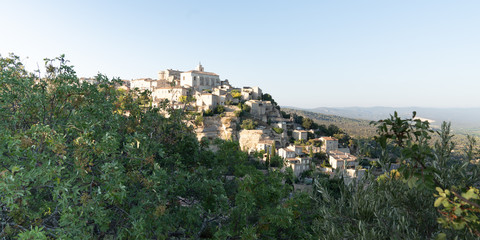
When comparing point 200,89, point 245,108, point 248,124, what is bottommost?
point 248,124

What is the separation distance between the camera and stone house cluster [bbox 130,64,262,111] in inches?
2537

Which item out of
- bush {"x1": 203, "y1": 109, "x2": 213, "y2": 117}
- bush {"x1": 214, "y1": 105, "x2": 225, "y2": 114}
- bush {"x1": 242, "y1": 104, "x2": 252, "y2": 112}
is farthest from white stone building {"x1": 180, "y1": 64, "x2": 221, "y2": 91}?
bush {"x1": 242, "y1": 104, "x2": 252, "y2": 112}

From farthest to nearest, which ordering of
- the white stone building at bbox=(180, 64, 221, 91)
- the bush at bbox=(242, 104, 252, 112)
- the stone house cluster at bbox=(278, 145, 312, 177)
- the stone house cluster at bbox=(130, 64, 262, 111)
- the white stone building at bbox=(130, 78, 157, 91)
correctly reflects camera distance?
1. the white stone building at bbox=(130, 78, 157, 91)
2. the white stone building at bbox=(180, 64, 221, 91)
3. the bush at bbox=(242, 104, 252, 112)
4. the stone house cluster at bbox=(130, 64, 262, 111)
5. the stone house cluster at bbox=(278, 145, 312, 177)

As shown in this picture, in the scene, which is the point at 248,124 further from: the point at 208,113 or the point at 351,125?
the point at 351,125

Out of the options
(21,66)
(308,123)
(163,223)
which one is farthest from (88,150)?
(308,123)

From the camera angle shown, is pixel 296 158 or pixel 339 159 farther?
pixel 296 158

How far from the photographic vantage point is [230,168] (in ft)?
42.5

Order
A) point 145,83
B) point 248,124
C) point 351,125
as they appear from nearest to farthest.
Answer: point 248,124
point 145,83
point 351,125

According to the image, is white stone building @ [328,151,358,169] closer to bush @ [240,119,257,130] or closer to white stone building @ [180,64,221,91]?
bush @ [240,119,257,130]

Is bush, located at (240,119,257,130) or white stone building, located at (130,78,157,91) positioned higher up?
white stone building, located at (130,78,157,91)

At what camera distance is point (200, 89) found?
75250 millimetres

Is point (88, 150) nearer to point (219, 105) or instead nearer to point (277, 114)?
point (219, 105)

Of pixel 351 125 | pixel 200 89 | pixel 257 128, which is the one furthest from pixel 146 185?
pixel 351 125

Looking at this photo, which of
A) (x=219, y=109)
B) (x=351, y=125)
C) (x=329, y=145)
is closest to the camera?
(x=329, y=145)
